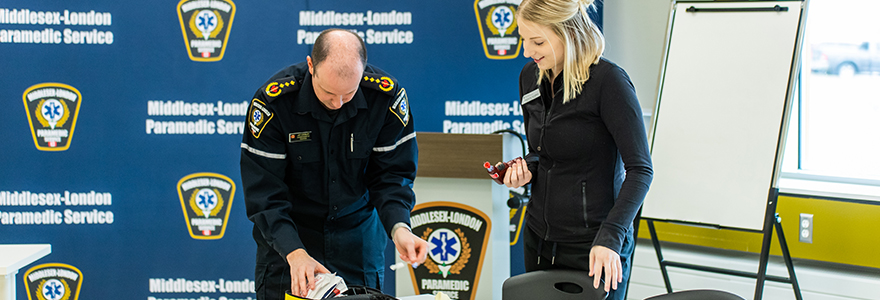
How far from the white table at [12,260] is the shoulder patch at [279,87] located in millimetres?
1451

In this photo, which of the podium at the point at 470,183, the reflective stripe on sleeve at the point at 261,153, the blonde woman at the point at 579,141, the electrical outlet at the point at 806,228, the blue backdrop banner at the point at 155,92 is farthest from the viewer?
the blue backdrop banner at the point at 155,92

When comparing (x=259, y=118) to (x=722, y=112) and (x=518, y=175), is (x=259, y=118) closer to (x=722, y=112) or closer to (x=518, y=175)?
(x=518, y=175)

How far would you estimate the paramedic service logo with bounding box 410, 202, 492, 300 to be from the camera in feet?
8.30

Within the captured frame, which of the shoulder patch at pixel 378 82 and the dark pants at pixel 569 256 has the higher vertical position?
the shoulder patch at pixel 378 82

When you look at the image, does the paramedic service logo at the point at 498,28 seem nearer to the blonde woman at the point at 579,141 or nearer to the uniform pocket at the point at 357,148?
the blonde woman at the point at 579,141

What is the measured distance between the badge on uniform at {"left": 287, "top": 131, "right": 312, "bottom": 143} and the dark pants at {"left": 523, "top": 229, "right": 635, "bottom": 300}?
27.0 inches

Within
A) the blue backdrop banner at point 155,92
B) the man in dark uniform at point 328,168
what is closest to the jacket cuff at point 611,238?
the man in dark uniform at point 328,168

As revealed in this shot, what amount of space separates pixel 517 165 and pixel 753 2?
1369mm

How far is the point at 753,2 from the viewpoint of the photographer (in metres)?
2.30

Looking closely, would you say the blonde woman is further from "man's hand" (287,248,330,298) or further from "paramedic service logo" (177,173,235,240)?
"paramedic service logo" (177,173,235,240)

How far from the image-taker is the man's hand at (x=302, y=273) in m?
1.29

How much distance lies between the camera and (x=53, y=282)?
291 centimetres

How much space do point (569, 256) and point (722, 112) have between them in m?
1.16

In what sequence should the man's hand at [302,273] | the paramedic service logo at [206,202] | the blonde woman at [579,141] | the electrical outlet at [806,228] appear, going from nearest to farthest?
1. the man's hand at [302,273]
2. the blonde woman at [579,141]
3. the electrical outlet at [806,228]
4. the paramedic service logo at [206,202]
